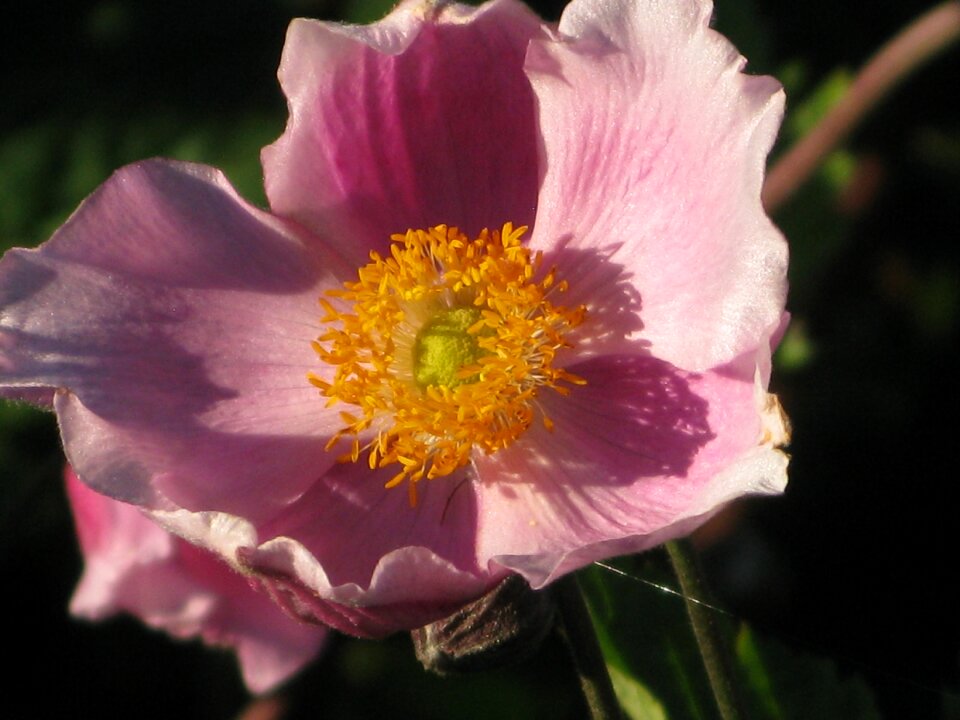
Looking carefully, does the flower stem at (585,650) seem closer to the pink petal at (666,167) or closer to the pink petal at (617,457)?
the pink petal at (617,457)

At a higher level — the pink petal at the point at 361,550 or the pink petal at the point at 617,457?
the pink petal at the point at 617,457

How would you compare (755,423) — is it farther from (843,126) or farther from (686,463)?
(843,126)

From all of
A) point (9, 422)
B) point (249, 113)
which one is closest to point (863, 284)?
point (249, 113)

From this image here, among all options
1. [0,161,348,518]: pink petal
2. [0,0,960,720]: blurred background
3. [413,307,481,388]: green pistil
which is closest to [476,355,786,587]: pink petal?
[413,307,481,388]: green pistil

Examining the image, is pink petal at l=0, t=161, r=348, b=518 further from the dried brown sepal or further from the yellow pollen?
the dried brown sepal

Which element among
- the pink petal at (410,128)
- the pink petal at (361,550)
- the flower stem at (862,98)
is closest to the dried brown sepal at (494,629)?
the pink petal at (361,550)

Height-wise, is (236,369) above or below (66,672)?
above
